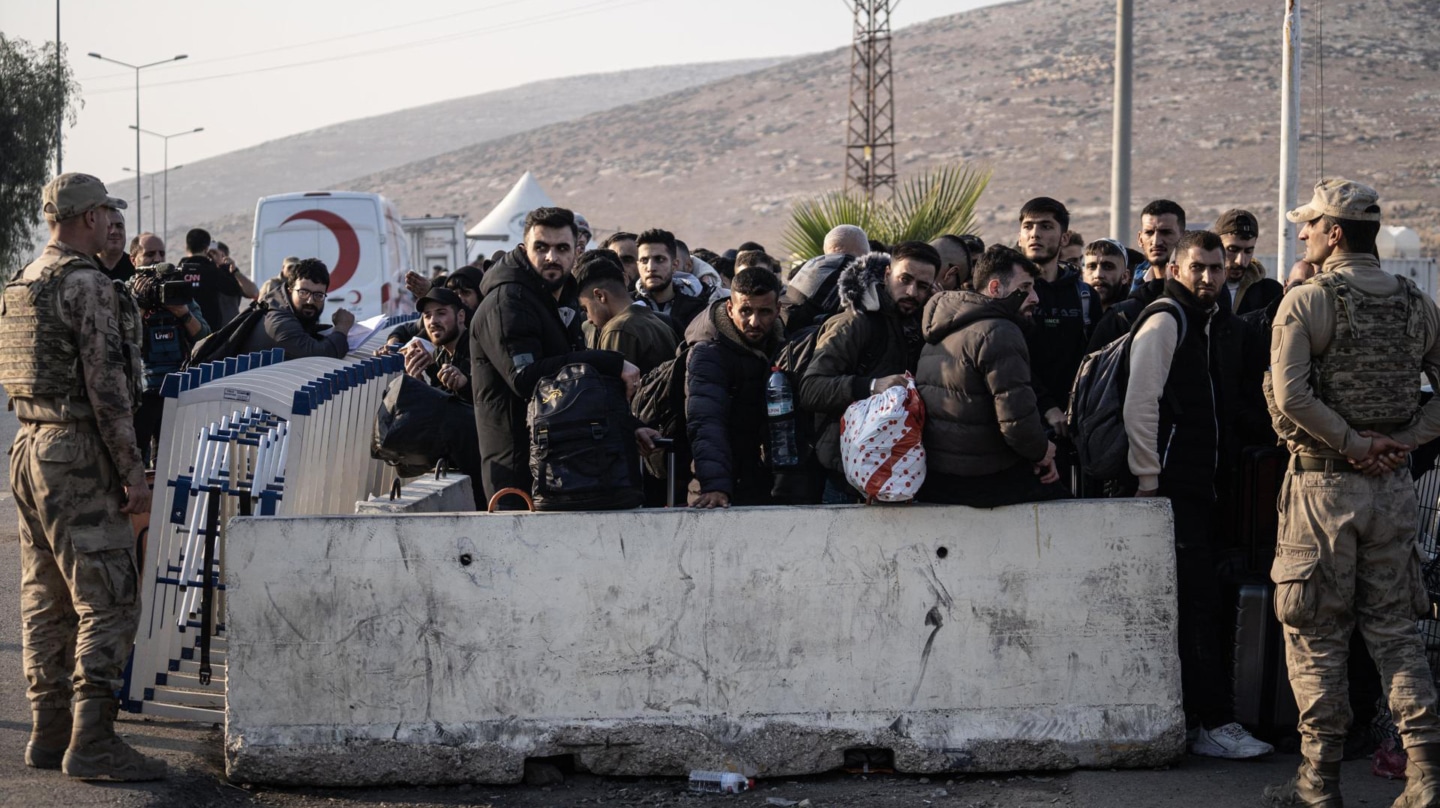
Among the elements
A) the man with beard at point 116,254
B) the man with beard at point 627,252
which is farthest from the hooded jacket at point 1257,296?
the man with beard at point 116,254

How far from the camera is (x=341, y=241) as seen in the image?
20953 mm

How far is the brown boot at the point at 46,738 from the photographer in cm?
580

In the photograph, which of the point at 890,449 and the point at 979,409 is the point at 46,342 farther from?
the point at 979,409

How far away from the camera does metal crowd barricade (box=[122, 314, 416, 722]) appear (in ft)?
21.1

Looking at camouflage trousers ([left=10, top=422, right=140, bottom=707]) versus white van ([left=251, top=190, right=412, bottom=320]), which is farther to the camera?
white van ([left=251, top=190, right=412, bottom=320])

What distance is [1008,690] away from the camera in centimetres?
586

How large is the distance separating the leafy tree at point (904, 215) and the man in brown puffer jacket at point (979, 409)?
1073cm

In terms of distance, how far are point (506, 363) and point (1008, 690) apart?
2.46m

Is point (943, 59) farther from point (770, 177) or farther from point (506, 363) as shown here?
point (506, 363)

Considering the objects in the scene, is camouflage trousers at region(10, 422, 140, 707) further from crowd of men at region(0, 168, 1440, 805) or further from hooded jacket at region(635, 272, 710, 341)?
hooded jacket at region(635, 272, 710, 341)

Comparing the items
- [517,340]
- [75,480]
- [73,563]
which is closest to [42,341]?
[75,480]

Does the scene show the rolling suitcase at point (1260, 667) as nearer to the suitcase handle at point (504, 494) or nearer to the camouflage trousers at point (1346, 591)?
the camouflage trousers at point (1346, 591)

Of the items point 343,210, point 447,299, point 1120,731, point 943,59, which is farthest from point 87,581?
point 943,59

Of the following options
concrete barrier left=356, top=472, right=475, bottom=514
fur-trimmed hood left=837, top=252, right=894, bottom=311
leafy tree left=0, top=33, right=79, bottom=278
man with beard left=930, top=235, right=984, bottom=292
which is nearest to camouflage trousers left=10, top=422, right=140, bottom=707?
concrete barrier left=356, top=472, right=475, bottom=514
